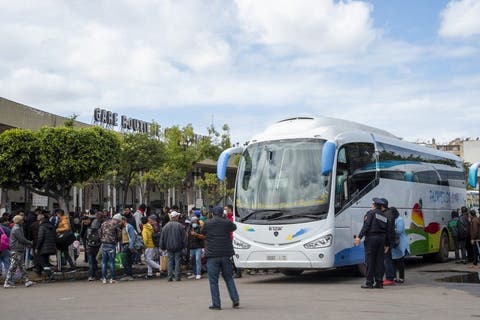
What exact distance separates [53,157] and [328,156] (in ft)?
34.3

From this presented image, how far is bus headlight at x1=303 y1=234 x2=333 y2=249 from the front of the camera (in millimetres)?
14656

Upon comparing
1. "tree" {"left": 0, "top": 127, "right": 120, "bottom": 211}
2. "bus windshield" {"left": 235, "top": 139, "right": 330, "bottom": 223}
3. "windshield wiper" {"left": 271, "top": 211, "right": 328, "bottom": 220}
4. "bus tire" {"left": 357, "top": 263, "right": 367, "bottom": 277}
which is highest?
"tree" {"left": 0, "top": 127, "right": 120, "bottom": 211}

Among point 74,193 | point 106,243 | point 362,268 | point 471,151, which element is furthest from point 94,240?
point 471,151

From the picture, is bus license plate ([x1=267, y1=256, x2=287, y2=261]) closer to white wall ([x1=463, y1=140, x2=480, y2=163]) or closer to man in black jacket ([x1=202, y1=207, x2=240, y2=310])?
man in black jacket ([x1=202, y1=207, x2=240, y2=310])

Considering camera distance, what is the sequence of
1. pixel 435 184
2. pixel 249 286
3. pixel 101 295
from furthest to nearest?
pixel 435 184
pixel 249 286
pixel 101 295

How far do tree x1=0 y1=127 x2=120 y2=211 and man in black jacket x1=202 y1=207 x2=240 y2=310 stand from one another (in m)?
11.3

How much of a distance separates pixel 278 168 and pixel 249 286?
2834mm

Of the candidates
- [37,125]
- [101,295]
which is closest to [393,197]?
[101,295]

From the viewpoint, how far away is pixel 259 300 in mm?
12234

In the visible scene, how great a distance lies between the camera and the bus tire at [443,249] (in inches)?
874

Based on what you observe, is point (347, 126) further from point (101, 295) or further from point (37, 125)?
point (37, 125)

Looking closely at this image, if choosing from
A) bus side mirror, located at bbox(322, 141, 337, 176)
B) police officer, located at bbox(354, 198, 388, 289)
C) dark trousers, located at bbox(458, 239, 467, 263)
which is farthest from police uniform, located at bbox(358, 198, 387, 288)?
dark trousers, located at bbox(458, 239, 467, 263)

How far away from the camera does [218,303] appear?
10.8m

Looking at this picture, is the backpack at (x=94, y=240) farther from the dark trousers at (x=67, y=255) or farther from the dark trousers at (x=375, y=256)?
the dark trousers at (x=375, y=256)
